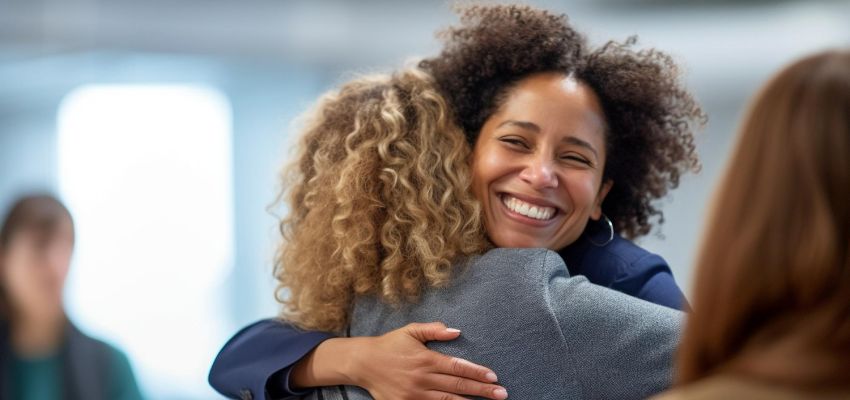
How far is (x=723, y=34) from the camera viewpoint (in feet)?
19.9

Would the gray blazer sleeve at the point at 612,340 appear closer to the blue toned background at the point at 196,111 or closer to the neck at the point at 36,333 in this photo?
the neck at the point at 36,333

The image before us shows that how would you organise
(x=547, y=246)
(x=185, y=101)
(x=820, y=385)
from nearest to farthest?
(x=820, y=385), (x=547, y=246), (x=185, y=101)

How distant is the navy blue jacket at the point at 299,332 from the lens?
1902 mm

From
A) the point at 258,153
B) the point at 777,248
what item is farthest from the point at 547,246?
the point at 258,153

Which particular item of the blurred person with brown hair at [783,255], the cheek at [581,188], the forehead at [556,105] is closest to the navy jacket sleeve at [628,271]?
the cheek at [581,188]

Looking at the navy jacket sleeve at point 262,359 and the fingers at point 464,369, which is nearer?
the fingers at point 464,369

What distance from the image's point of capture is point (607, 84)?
2012 mm

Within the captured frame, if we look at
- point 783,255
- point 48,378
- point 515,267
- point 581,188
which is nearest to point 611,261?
point 581,188

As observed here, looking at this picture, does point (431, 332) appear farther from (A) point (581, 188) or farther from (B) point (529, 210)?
(A) point (581, 188)

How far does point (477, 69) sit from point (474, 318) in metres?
0.59

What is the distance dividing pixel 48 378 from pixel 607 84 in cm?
189

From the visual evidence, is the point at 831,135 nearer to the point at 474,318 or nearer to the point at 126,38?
the point at 474,318

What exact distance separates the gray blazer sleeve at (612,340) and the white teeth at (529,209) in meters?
0.26

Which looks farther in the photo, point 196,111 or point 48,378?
point 196,111
